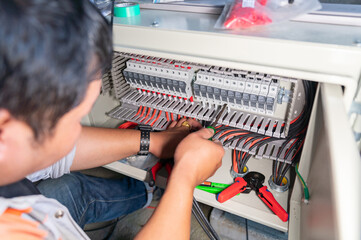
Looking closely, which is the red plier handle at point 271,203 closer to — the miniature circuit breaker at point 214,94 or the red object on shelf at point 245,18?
the miniature circuit breaker at point 214,94

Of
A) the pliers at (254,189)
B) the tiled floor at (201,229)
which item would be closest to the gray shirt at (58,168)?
the pliers at (254,189)

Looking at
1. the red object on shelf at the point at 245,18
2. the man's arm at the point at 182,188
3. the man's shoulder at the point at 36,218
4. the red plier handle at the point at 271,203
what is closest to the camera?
the man's shoulder at the point at 36,218

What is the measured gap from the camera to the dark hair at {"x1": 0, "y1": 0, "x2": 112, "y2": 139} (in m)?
0.34

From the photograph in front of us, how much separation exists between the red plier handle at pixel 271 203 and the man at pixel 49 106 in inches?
11.4

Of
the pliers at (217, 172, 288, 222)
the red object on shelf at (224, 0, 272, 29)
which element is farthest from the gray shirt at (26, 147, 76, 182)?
the red object on shelf at (224, 0, 272, 29)

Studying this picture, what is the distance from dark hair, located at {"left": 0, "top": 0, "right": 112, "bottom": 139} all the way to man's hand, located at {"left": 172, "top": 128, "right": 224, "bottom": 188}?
338 mm

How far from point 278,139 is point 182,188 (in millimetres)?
493

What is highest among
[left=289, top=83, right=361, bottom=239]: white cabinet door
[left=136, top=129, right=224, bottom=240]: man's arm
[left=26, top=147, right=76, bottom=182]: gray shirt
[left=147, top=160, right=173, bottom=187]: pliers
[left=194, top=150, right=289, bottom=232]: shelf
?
[left=289, top=83, right=361, bottom=239]: white cabinet door

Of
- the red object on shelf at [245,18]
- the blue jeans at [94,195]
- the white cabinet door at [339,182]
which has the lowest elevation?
the blue jeans at [94,195]

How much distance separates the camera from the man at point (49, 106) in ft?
1.14

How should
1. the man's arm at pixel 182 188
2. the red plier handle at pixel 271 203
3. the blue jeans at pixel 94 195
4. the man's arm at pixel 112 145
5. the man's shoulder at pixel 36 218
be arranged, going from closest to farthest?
1. the man's shoulder at pixel 36 218
2. the man's arm at pixel 182 188
3. the red plier handle at pixel 271 203
4. the man's arm at pixel 112 145
5. the blue jeans at pixel 94 195

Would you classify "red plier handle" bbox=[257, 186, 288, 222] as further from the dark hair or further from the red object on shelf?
the dark hair

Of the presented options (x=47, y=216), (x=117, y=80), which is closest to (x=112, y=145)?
(x=117, y=80)

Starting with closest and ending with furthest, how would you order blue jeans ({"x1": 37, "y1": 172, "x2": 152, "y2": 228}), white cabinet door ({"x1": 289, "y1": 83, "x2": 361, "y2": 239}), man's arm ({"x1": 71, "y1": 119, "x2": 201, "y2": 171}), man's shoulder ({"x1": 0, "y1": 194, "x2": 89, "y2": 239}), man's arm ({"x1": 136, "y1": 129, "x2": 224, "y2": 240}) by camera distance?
white cabinet door ({"x1": 289, "y1": 83, "x2": 361, "y2": 239}), man's shoulder ({"x1": 0, "y1": 194, "x2": 89, "y2": 239}), man's arm ({"x1": 136, "y1": 129, "x2": 224, "y2": 240}), man's arm ({"x1": 71, "y1": 119, "x2": 201, "y2": 171}), blue jeans ({"x1": 37, "y1": 172, "x2": 152, "y2": 228})
